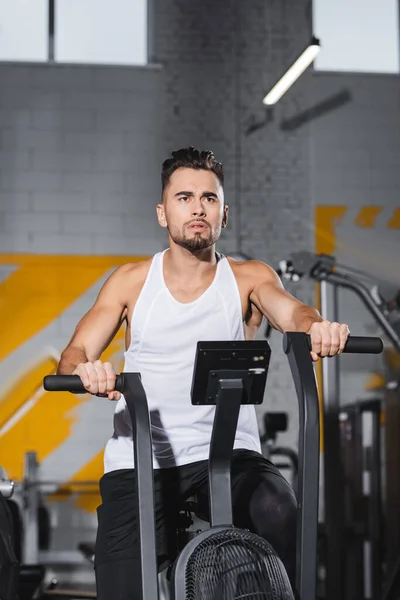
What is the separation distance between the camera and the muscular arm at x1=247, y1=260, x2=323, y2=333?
213 cm

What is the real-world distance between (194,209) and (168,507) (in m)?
0.74

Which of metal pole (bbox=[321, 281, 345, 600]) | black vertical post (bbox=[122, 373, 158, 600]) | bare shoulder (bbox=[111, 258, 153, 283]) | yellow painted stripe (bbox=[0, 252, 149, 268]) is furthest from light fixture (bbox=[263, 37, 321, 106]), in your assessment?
black vertical post (bbox=[122, 373, 158, 600])

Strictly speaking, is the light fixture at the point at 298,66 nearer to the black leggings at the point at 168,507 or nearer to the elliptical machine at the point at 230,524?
the black leggings at the point at 168,507

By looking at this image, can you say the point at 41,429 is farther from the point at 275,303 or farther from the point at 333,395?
the point at 275,303

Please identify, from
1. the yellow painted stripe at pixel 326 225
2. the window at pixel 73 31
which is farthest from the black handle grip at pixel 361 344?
the window at pixel 73 31

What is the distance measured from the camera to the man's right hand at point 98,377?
1755 mm

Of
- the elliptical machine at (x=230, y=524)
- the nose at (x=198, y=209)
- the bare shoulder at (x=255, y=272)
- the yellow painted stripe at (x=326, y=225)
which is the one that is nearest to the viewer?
the elliptical machine at (x=230, y=524)

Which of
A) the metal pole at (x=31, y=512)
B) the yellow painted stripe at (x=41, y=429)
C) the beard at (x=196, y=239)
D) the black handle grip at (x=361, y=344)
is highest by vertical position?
the beard at (x=196, y=239)

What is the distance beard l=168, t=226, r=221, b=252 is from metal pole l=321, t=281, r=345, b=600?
3.08m

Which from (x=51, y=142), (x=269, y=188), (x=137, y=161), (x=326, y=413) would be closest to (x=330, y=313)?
Answer: (x=326, y=413)

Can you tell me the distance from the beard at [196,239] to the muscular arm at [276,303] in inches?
6.5

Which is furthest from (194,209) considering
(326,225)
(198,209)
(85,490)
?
(326,225)

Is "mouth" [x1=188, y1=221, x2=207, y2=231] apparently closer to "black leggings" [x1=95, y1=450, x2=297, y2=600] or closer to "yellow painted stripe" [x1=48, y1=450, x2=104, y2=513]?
"black leggings" [x1=95, y1=450, x2=297, y2=600]

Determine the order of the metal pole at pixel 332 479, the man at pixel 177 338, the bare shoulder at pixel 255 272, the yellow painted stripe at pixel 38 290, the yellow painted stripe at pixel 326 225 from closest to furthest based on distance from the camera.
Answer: the man at pixel 177 338, the bare shoulder at pixel 255 272, the metal pole at pixel 332 479, the yellow painted stripe at pixel 38 290, the yellow painted stripe at pixel 326 225
